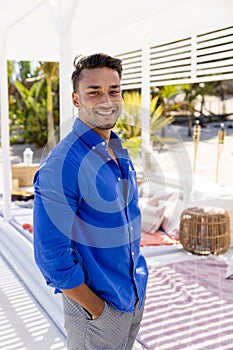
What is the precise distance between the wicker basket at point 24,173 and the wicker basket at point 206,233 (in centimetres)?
395

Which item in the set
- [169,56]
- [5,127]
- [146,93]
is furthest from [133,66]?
[5,127]

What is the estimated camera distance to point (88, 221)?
1.38m

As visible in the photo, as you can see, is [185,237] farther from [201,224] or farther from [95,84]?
[95,84]

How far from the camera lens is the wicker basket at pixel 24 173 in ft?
25.1

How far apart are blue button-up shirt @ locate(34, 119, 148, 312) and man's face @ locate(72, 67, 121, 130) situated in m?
0.04

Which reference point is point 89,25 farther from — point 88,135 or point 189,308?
point 88,135

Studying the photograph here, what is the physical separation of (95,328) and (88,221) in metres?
0.36

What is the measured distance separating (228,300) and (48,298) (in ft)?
4.31

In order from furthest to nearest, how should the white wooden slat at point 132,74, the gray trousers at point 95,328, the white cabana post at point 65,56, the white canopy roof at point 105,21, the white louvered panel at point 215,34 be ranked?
the white wooden slat at point 132,74 → the white louvered panel at point 215,34 → the white canopy roof at point 105,21 → the white cabana post at point 65,56 → the gray trousers at point 95,328

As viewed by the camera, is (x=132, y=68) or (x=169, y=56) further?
(x=132, y=68)

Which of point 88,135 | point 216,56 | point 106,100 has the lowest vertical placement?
point 88,135

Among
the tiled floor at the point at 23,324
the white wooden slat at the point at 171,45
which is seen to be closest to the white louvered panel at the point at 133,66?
the white wooden slat at the point at 171,45

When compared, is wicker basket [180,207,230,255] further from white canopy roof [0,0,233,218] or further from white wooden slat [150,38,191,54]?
white wooden slat [150,38,191,54]

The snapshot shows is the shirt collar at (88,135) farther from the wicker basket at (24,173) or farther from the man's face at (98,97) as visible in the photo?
the wicker basket at (24,173)
